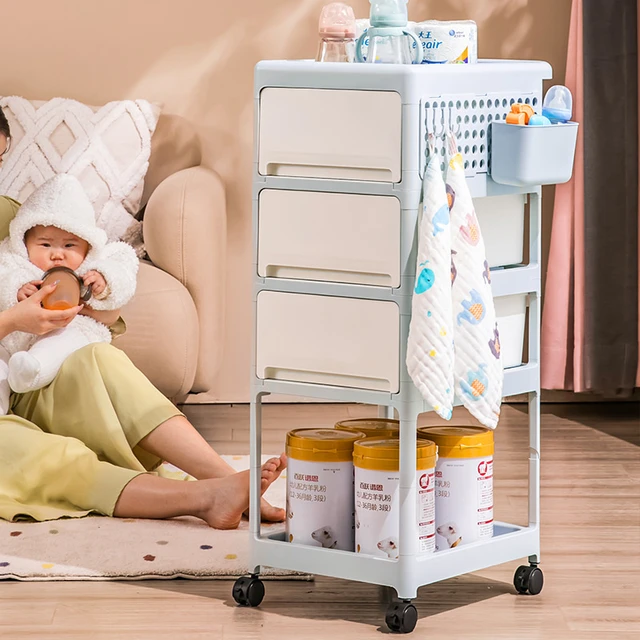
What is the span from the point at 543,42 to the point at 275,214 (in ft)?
6.15

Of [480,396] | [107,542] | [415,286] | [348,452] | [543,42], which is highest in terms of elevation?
[543,42]

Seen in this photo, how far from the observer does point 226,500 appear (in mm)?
2217

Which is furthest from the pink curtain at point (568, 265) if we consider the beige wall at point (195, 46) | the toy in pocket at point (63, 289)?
the toy in pocket at point (63, 289)

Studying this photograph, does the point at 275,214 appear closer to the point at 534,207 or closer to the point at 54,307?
the point at 534,207

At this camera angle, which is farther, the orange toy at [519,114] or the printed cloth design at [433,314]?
the orange toy at [519,114]

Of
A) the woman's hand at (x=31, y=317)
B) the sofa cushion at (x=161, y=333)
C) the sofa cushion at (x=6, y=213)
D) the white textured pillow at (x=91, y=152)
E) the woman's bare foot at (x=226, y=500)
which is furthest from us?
the white textured pillow at (x=91, y=152)

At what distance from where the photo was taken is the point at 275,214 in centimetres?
183

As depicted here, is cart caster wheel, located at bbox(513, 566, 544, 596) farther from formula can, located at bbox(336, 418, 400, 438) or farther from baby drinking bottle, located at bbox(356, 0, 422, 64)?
baby drinking bottle, located at bbox(356, 0, 422, 64)

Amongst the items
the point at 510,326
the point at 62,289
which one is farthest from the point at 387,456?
the point at 62,289

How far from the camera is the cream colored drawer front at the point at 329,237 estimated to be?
5.72ft

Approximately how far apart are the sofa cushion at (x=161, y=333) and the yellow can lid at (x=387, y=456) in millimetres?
1209

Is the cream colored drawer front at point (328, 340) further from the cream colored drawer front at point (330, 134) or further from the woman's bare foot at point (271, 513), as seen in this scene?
the woman's bare foot at point (271, 513)

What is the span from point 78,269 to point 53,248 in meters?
0.06

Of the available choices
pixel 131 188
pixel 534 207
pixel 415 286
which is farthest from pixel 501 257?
pixel 131 188
